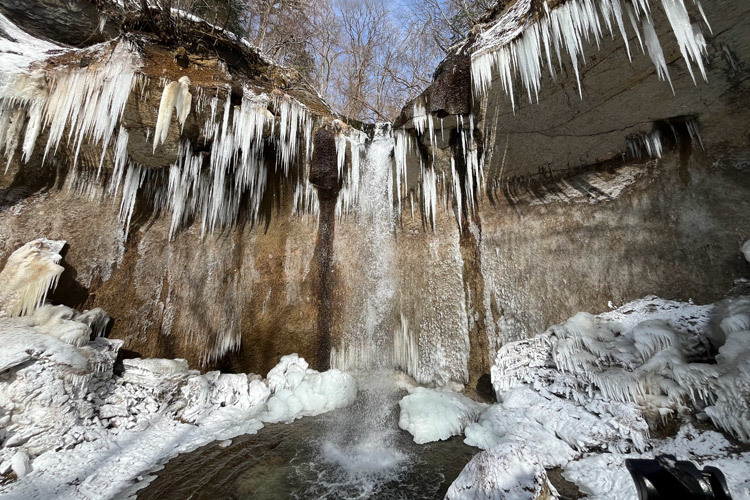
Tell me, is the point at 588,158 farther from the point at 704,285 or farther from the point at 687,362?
the point at 687,362

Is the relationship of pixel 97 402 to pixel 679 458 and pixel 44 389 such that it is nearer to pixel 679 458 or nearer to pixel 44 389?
pixel 44 389

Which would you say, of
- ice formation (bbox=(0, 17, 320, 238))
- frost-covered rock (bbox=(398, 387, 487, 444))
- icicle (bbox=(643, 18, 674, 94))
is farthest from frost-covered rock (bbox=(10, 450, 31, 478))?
icicle (bbox=(643, 18, 674, 94))

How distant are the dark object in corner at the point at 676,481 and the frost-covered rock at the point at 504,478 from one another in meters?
1.54

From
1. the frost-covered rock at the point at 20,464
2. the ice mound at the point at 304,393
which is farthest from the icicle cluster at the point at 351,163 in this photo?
the frost-covered rock at the point at 20,464

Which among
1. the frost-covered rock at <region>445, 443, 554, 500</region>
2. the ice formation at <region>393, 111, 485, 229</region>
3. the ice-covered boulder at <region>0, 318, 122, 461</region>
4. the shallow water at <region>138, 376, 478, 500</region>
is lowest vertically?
the shallow water at <region>138, 376, 478, 500</region>

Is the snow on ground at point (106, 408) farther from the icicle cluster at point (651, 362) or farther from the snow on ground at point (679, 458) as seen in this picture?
the snow on ground at point (679, 458)

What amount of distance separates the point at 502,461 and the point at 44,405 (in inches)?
195

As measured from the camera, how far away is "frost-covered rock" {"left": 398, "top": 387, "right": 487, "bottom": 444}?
3.94 m

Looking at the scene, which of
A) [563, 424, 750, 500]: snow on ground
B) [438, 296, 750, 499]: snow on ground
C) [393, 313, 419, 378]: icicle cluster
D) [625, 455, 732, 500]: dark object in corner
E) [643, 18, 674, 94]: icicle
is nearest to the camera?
[625, 455, 732, 500]: dark object in corner

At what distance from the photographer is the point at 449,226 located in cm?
603

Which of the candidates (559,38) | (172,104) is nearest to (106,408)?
(172,104)

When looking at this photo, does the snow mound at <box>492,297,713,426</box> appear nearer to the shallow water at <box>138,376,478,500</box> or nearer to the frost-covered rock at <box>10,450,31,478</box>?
the shallow water at <box>138,376,478,500</box>

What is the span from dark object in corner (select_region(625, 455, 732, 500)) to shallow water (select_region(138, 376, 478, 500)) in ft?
7.86

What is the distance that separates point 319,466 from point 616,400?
3048 millimetres
